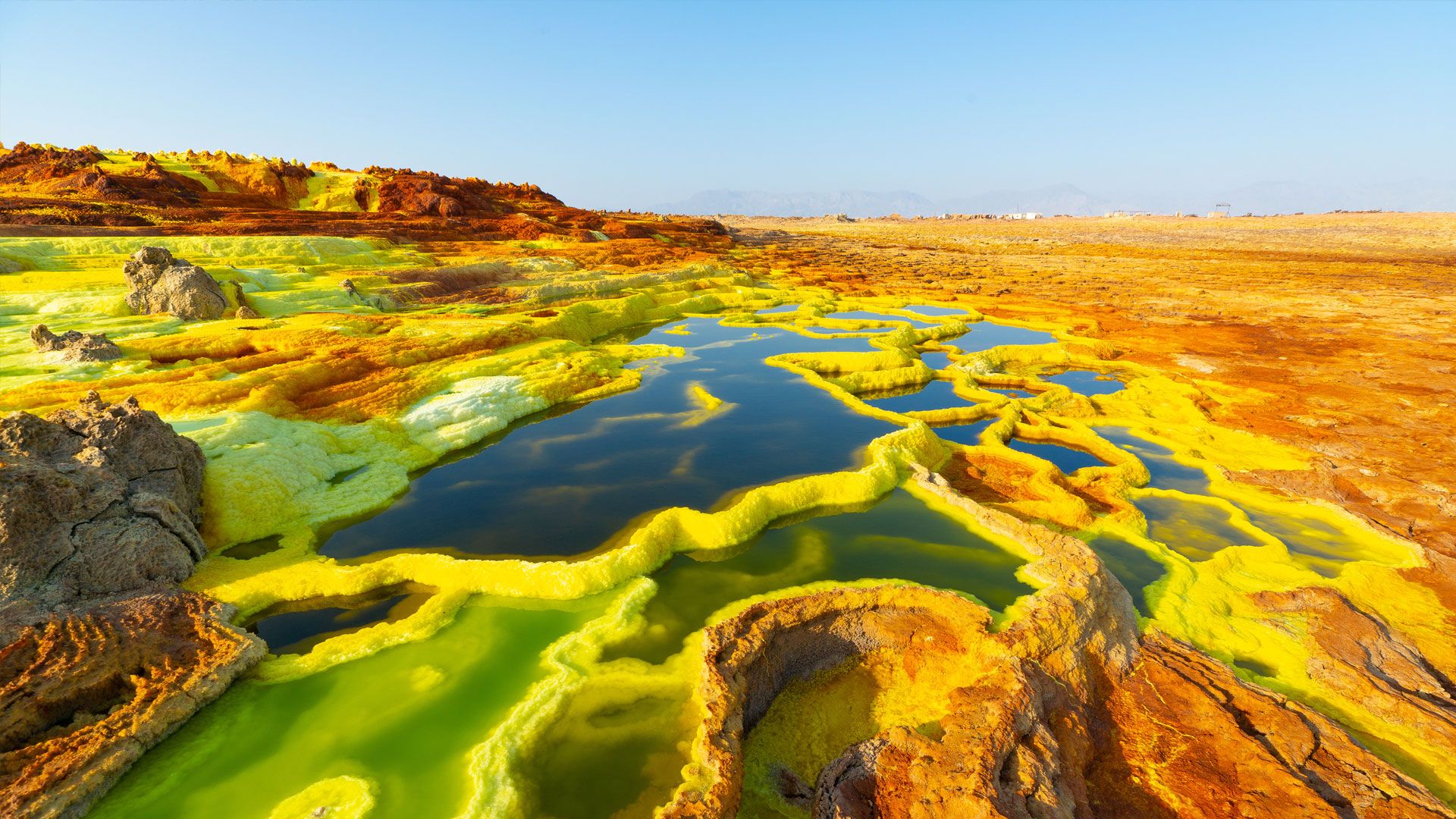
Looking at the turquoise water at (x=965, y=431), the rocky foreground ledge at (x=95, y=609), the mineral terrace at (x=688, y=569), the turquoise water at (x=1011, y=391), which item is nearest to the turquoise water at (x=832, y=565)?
the mineral terrace at (x=688, y=569)

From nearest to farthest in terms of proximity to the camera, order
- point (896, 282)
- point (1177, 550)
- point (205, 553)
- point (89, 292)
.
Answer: point (205, 553) → point (1177, 550) → point (89, 292) → point (896, 282)

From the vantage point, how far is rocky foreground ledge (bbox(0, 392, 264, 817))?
279 inches

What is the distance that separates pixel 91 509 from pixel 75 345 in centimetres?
1376

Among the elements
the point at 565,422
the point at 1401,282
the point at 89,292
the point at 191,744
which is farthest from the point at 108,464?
the point at 1401,282

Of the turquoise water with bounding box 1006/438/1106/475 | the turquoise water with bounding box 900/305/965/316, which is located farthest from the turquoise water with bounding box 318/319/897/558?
the turquoise water with bounding box 900/305/965/316

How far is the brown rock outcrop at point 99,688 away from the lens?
21.9 feet

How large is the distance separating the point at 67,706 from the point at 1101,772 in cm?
1424

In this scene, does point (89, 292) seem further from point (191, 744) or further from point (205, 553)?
point (191, 744)

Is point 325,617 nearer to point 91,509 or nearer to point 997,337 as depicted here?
point 91,509

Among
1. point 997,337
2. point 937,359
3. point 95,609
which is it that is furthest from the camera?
point 997,337

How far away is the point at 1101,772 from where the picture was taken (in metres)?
7.59

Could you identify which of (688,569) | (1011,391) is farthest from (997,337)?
(688,569)

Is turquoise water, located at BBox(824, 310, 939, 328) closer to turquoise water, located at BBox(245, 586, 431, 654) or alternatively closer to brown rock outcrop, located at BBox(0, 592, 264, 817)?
turquoise water, located at BBox(245, 586, 431, 654)

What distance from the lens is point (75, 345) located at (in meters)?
18.5
